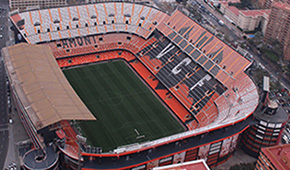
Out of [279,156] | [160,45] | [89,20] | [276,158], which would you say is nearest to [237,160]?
[279,156]

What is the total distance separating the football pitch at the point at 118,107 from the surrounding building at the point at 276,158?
27252 millimetres

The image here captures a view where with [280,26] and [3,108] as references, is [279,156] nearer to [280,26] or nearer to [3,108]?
[3,108]

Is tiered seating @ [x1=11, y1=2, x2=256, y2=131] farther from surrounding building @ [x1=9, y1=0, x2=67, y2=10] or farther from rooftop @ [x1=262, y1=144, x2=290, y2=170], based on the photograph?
surrounding building @ [x1=9, y1=0, x2=67, y2=10]

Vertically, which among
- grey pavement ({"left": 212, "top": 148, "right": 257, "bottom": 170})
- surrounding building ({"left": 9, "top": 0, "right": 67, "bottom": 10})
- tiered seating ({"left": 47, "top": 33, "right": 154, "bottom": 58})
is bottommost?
grey pavement ({"left": 212, "top": 148, "right": 257, "bottom": 170})

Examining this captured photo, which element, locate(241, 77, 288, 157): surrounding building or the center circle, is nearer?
locate(241, 77, 288, 157): surrounding building

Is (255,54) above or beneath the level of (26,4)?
beneath

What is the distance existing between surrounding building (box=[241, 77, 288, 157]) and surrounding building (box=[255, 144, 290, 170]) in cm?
1522

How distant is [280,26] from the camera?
135750 millimetres

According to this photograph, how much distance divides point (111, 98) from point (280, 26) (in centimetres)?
7504

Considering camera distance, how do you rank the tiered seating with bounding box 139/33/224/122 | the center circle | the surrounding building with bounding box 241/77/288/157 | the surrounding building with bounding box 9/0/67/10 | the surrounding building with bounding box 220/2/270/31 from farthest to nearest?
1. the surrounding building with bounding box 220/2/270/31
2. the surrounding building with bounding box 9/0/67/10
3. the center circle
4. the tiered seating with bounding box 139/33/224/122
5. the surrounding building with bounding box 241/77/288/157

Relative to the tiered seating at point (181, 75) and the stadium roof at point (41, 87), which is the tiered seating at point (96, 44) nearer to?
the tiered seating at point (181, 75)

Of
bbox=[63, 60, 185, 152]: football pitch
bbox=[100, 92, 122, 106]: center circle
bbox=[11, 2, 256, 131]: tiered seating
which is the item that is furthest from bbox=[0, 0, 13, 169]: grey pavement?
bbox=[100, 92, 122, 106]: center circle

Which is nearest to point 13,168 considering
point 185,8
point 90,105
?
point 90,105

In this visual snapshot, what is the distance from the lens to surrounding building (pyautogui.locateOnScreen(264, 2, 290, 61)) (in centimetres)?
13200
